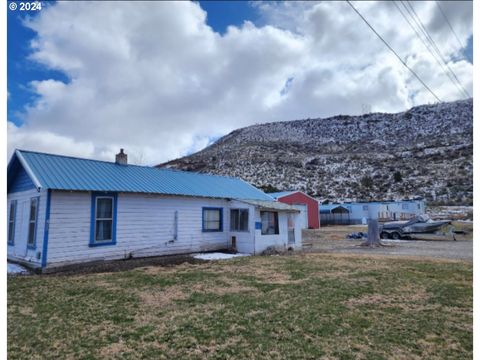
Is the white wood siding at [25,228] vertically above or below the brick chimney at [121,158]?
below

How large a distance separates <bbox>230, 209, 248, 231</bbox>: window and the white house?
6cm

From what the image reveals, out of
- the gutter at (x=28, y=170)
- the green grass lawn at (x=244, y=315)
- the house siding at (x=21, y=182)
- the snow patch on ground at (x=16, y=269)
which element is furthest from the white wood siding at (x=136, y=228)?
the house siding at (x=21, y=182)

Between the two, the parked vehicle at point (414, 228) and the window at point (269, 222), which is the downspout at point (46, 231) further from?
the parked vehicle at point (414, 228)

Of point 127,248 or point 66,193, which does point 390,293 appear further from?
point 66,193

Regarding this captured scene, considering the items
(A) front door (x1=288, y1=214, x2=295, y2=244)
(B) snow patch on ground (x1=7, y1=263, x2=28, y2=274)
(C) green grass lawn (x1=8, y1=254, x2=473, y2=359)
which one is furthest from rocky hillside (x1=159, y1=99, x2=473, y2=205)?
(C) green grass lawn (x1=8, y1=254, x2=473, y2=359)

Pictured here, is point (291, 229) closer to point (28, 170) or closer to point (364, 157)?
point (28, 170)

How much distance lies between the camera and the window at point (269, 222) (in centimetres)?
1692

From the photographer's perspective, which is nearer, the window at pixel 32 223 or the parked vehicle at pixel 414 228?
the window at pixel 32 223

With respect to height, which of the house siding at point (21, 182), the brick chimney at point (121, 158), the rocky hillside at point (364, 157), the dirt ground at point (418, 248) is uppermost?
the rocky hillside at point (364, 157)

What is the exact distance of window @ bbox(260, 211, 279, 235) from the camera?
55.5 feet

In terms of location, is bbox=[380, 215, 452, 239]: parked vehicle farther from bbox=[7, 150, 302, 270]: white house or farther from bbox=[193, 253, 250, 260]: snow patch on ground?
bbox=[193, 253, 250, 260]: snow patch on ground

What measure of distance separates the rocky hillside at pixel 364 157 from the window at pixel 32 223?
42.3 m

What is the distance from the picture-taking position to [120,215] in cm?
1348

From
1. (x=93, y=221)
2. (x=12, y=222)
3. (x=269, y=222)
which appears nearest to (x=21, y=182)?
(x=12, y=222)
